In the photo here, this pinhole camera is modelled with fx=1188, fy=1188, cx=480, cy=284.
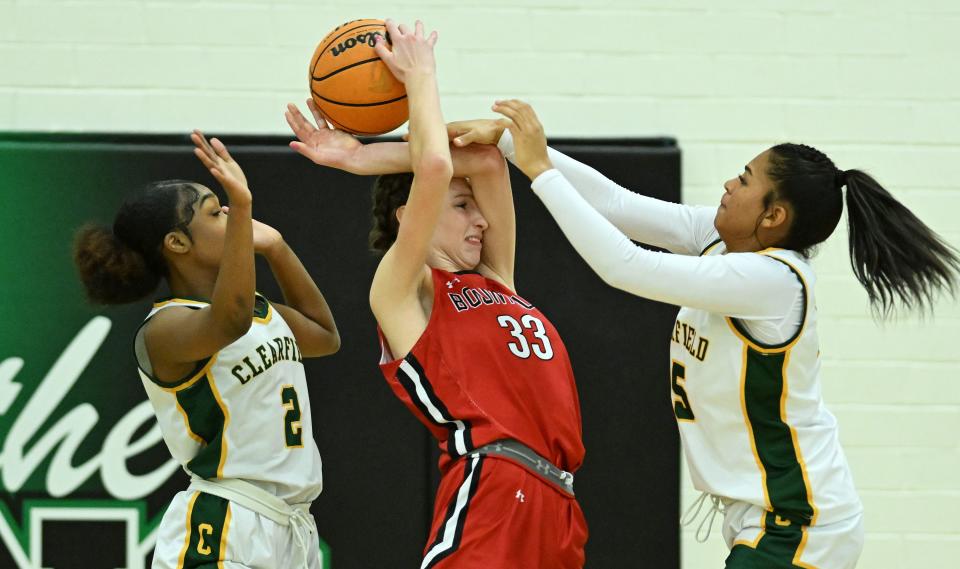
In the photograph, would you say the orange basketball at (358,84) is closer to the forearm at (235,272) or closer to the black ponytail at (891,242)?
the forearm at (235,272)

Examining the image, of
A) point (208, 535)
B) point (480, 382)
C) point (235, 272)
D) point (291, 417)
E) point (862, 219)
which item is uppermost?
point (862, 219)

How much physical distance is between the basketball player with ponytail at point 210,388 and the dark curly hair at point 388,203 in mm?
314

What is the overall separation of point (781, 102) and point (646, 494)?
161cm

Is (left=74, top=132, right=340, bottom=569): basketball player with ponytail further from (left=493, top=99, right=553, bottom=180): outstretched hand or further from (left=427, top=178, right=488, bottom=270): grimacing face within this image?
(left=493, top=99, right=553, bottom=180): outstretched hand

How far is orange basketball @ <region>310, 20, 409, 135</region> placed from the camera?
2789 mm

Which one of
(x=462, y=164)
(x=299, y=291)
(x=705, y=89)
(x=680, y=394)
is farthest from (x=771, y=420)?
(x=705, y=89)

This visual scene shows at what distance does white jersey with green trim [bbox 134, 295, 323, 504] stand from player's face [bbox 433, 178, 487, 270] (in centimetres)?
55

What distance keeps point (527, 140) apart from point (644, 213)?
0.55m

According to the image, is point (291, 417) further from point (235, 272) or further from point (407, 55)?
point (407, 55)

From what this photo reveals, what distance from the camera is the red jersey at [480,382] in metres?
2.68

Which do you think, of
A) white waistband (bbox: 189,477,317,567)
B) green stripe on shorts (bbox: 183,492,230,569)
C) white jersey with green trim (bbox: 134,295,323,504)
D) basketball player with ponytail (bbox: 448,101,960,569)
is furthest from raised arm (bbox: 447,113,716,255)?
green stripe on shorts (bbox: 183,492,230,569)

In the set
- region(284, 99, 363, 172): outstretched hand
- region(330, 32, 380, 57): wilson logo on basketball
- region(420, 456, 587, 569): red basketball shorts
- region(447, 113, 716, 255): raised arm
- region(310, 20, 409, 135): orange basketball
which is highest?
region(330, 32, 380, 57): wilson logo on basketball

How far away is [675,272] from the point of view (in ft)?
8.68

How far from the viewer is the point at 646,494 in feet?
14.5
